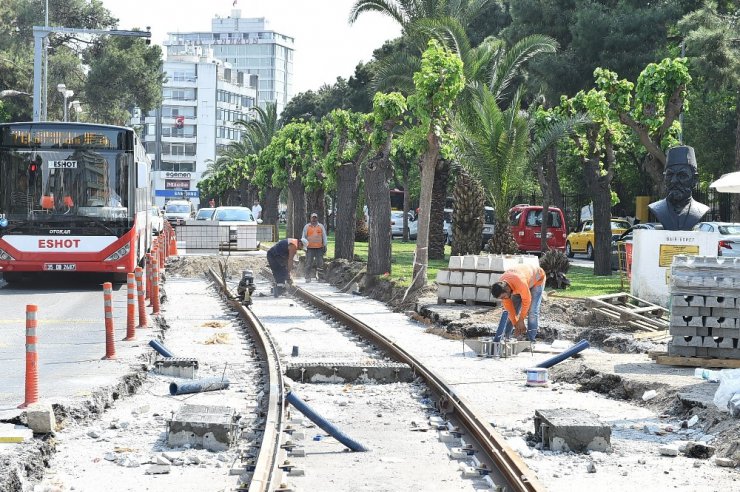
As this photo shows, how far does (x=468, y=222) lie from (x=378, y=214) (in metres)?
3.24

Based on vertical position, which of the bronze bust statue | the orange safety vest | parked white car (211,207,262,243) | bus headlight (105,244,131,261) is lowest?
bus headlight (105,244,131,261)

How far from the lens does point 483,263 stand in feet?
76.3

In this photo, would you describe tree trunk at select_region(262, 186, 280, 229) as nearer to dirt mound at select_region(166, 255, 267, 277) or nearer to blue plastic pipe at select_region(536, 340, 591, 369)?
dirt mound at select_region(166, 255, 267, 277)

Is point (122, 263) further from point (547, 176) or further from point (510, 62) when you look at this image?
point (547, 176)

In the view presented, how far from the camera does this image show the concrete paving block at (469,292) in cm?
2338

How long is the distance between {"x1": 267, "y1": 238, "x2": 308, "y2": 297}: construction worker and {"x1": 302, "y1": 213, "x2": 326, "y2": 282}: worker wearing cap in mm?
5557

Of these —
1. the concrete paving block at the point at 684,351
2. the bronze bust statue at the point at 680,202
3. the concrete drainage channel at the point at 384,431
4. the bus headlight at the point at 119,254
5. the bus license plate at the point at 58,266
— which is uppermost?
the bronze bust statue at the point at 680,202

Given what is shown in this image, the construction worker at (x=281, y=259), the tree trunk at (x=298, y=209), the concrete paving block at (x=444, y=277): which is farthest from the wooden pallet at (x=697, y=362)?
the tree trunk at (x=298, y=209)

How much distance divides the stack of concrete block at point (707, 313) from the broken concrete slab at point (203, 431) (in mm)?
6752

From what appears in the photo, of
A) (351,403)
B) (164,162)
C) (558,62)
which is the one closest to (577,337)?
(351,403)

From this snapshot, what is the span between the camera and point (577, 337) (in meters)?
18.5

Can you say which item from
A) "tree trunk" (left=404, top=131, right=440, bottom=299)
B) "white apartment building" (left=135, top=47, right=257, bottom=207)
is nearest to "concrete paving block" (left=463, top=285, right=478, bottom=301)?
"tree trunk" (left=404, top=131, right=440, bottom=299)

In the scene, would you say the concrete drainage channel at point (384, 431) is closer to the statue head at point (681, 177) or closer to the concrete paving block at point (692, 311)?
the concrete paving block at point (692, 311)

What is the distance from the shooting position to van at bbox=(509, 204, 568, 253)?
4431 centimetres
